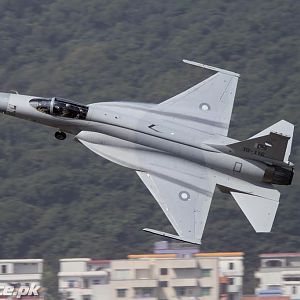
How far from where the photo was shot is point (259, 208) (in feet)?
140

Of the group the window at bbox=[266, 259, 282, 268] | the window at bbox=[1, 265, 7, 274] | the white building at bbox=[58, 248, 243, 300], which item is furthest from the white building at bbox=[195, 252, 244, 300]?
the window at bbox=[1, 265, 7, 274]

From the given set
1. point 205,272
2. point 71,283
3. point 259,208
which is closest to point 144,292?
point 205,272

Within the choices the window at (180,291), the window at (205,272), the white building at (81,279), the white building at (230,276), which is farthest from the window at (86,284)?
the window at (205,272)

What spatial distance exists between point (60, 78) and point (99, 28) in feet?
102

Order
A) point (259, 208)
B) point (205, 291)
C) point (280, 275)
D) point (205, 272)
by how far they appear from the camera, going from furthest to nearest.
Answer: point (280, 275)
point (205, 272)
point (205, 291)
point (259, 208)

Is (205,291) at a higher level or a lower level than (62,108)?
higher

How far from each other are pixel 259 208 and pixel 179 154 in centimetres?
326

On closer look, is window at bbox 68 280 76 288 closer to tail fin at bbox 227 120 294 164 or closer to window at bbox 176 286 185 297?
window at bbox 176 286 185 297

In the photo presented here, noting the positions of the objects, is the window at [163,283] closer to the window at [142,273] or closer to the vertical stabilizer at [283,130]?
the window at [142,273]

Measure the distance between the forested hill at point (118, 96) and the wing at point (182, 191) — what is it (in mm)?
74872

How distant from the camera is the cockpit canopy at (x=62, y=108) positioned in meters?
42.8

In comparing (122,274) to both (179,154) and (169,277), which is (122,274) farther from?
(179,154)

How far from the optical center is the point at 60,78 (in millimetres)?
167250

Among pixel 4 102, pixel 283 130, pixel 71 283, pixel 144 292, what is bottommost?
pixel 283 130
